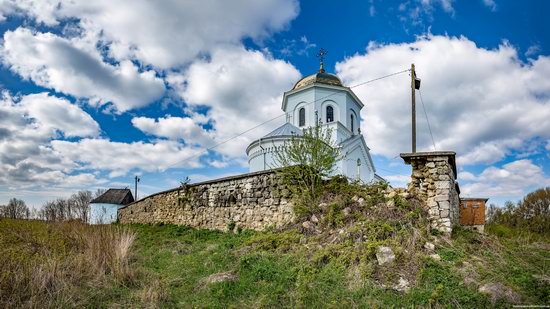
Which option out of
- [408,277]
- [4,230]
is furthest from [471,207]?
[4,230]

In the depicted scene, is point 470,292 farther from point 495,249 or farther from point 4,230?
point 4,230

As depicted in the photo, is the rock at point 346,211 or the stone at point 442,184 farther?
the rock at point 346,211

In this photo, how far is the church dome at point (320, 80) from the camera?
80.4 feet

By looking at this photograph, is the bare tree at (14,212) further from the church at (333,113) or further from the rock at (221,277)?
the church at (333,113)

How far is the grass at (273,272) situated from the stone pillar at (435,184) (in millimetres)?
578

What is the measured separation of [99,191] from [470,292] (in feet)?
162

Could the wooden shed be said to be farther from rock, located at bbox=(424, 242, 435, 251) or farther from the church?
the church

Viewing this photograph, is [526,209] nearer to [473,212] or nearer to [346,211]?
[473,212]

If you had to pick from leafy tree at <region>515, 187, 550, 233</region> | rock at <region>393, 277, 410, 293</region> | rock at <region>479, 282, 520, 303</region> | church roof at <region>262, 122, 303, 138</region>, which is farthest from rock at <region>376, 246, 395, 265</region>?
leafy tree at <region>515, 187, 550, 233</region>

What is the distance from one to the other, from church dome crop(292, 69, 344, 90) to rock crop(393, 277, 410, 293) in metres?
20.3

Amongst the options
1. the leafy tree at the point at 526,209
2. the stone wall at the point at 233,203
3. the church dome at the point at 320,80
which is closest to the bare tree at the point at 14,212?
the stone wall at the point at 233,203

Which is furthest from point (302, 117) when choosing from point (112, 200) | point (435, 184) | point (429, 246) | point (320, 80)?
point (112, 200)

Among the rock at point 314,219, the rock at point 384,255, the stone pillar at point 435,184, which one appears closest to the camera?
the rock at point 384,255

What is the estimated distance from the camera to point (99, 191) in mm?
45188
